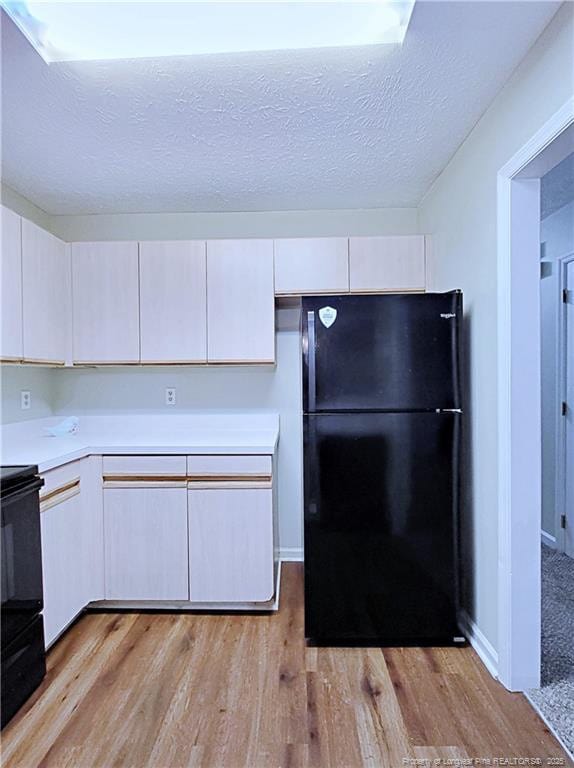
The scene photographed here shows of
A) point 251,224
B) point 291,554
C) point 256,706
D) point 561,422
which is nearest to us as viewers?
point 256,706

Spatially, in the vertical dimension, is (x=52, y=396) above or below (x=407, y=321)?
below

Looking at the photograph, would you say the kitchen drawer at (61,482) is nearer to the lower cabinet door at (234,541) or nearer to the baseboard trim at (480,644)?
the lower cabinet door at (234,541)

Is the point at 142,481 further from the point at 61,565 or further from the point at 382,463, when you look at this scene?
the point at 382,463

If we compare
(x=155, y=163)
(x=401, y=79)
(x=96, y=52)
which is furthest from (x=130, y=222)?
(x=401, y=79)

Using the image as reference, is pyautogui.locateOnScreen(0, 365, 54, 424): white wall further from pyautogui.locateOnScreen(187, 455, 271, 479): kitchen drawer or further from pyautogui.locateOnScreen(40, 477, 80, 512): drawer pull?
pyautogui.locateOnScreen(187, 455, 271, 479): kitchen drawer

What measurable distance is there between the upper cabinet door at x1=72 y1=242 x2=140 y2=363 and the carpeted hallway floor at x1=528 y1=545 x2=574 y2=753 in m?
2.55

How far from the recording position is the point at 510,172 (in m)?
1.72

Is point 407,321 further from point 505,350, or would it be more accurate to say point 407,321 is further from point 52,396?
point 52,396

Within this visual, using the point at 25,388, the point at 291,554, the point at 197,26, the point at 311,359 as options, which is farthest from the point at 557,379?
the point at 25,388

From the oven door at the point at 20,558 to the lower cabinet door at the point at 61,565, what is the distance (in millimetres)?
147

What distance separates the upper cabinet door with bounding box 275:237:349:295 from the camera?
2.66 m

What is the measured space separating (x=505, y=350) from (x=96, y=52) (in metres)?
1.84

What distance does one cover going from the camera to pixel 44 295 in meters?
2.45

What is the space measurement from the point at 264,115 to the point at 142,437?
74.1 inches
